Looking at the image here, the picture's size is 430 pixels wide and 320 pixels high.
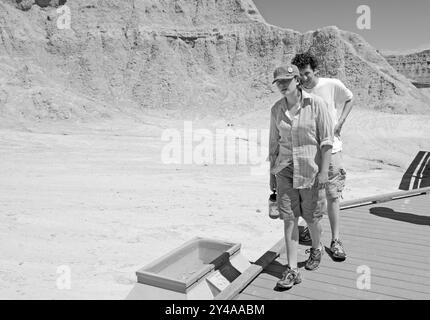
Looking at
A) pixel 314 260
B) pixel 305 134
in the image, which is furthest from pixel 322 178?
pixel 314 260

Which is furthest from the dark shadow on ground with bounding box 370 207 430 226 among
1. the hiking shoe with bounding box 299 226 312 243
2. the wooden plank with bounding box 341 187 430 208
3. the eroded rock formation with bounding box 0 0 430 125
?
the eroded rock formation with bounding box 0 0 430 125

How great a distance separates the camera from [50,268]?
5207 mm

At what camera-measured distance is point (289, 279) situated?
3.14 metres

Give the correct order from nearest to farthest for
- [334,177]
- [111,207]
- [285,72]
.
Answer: [285,72] < [334,177] < [111,207]

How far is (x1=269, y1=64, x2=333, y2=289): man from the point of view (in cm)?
304

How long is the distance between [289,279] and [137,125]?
65.6ft

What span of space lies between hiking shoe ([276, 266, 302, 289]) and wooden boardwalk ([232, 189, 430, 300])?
0.16 feet

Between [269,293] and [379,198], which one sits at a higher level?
[379,198]

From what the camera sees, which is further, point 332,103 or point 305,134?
point 332,103

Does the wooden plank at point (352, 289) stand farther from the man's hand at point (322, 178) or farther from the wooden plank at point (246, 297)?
the man's hand at point (322, 178)

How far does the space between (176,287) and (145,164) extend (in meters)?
9.84

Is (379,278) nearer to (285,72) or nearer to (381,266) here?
(381,266)

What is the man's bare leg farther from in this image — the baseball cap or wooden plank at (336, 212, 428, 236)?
wooden plank at (336, 212, 428, 236)

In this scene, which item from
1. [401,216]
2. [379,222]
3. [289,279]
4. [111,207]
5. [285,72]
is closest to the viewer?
[285,72]
